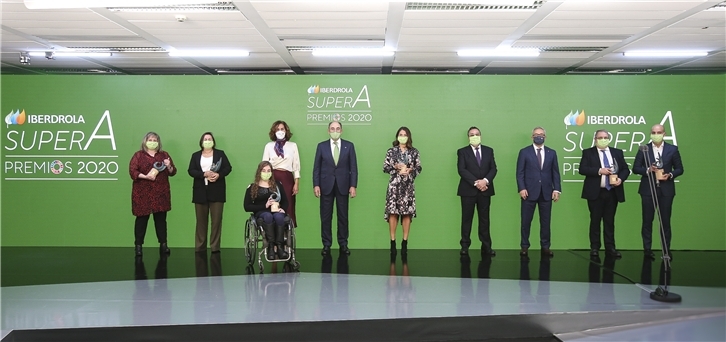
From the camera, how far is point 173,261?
763 cm

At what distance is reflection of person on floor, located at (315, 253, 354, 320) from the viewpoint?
4980mm

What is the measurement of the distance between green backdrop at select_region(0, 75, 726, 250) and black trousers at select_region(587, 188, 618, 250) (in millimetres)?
687

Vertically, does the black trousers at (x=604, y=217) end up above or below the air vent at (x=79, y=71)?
below

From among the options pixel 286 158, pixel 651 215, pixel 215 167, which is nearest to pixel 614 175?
pixel 651 215

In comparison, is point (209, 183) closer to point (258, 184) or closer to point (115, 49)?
point (258, 184)

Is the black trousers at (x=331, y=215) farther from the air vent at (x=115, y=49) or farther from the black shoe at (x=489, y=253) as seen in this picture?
the air vent at (x=115, y=49)

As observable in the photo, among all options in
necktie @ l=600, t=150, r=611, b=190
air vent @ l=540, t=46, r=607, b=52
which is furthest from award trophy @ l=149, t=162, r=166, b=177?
necktie @ l=600, t=150, r=611, b=190

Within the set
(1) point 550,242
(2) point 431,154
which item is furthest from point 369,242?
(1) point 550,242

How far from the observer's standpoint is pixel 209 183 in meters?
8.19

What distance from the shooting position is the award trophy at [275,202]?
685 cm

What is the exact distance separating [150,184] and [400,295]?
145 inches

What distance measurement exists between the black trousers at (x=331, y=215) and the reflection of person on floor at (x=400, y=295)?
1175 mm

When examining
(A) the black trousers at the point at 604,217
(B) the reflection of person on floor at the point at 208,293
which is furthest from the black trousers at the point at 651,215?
(B) the reflection of person on floor at the point at 208,293

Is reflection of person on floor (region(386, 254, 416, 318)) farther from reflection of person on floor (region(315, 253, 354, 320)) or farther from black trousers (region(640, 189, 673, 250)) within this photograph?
black trousers (region(640, 189, 673, 250))
